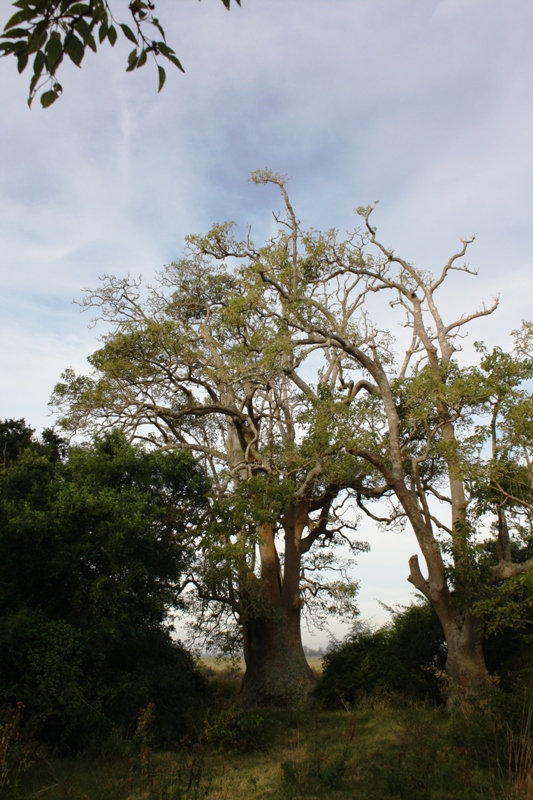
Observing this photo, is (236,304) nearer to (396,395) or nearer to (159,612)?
(396,395)

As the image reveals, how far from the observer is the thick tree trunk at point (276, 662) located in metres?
16.1

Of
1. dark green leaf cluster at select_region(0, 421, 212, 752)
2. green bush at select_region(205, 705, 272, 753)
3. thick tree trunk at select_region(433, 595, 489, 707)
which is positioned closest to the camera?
dark green leaf cluster at select_region(0, 421, 212, 752)

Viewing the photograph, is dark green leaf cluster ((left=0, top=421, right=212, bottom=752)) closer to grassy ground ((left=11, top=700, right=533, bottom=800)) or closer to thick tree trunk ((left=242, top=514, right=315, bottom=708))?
grassy ground ((left=11, top=700, right=533, bottom=800))

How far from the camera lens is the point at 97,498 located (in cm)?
1233

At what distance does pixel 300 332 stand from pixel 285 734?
955 cm

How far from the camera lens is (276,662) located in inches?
659

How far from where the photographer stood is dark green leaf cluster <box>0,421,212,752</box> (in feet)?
33.0

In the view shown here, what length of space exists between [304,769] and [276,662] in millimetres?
8566

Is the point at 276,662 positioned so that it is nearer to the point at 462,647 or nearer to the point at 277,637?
the point at 277,637

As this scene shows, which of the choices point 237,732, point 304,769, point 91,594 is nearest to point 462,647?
point 237,732

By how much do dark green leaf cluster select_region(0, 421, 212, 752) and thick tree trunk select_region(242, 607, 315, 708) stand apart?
2233 millimetres

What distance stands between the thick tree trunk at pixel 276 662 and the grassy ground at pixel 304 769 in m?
4.16

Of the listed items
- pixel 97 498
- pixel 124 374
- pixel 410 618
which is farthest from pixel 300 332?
pixel 410 618

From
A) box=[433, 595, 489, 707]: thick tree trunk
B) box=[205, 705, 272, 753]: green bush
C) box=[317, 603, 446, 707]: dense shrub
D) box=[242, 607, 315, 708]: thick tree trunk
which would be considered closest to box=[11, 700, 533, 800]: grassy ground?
box=[205, 705, 272, 753]: green bush
